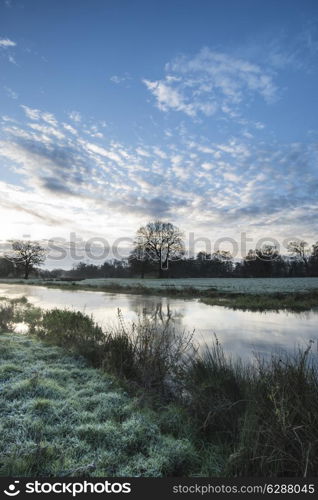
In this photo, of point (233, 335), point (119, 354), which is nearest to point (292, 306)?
point (233, 335)

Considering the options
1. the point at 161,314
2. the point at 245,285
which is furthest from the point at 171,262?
the point at 161,314

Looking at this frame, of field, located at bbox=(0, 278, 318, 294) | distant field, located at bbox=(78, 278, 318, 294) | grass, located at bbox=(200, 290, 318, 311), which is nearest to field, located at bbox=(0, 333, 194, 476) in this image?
grass, located at bbox=(200, 290, 318, 311)

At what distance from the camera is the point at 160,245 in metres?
65.4

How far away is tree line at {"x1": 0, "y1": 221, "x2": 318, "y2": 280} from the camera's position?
65.4 m

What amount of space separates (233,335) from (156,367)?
6.13 metres

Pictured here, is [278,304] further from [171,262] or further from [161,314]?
[171,262]

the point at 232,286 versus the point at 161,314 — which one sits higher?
the point at 161,314

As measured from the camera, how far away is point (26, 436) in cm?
371

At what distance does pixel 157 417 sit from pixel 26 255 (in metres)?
80.4

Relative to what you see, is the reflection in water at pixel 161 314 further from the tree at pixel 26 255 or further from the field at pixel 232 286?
the tree at pixel 26 255

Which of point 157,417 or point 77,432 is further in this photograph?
point 157,417

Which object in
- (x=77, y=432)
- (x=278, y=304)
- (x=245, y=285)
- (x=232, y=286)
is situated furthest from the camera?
(x=245, y=285)

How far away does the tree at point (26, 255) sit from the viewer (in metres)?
76.2

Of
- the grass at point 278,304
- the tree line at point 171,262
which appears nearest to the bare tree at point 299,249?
the tree line at point 171,262
